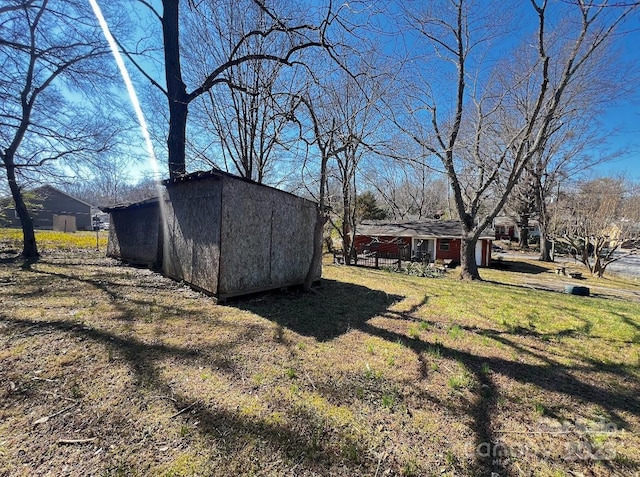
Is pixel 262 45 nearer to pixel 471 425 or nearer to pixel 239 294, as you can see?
pixel 239 294

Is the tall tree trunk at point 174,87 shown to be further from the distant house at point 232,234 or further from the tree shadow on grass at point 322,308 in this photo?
the tree shadow on grass at point 322,308

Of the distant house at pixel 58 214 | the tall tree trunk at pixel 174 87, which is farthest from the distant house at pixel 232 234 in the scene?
the distant house at pixel 58 214

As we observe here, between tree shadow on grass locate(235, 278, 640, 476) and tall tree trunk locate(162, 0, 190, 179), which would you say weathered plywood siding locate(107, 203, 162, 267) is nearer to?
tall tree trunk locate(162, 0, 190, 179)

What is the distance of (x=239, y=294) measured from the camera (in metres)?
5.86

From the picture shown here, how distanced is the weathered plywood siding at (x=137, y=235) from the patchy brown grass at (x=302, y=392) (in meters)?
3.72

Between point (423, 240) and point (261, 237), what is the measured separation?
56.8ft

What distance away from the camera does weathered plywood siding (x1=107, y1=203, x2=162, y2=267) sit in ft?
29.3

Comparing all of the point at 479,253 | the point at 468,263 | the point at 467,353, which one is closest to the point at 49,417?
the point at 467,353

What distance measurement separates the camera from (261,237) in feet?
20.4

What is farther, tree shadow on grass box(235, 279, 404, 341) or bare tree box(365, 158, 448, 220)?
bare tree box(365, 158, 448, 220)

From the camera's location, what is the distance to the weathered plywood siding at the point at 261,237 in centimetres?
560

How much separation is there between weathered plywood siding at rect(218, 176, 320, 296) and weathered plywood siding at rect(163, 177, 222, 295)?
0.22 meters

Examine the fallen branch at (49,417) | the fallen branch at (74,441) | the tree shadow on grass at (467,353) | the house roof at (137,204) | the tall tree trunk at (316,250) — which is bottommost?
the tree shadow on grass at (467,353)

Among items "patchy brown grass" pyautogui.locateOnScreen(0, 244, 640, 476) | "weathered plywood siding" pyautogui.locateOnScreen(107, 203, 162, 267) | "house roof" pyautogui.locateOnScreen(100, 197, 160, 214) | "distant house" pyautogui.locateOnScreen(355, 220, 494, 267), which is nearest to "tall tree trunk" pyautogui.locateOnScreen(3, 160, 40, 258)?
"weathered plywood siding" pyautogui.locateOnScreen(107, 203, 162, 267)
